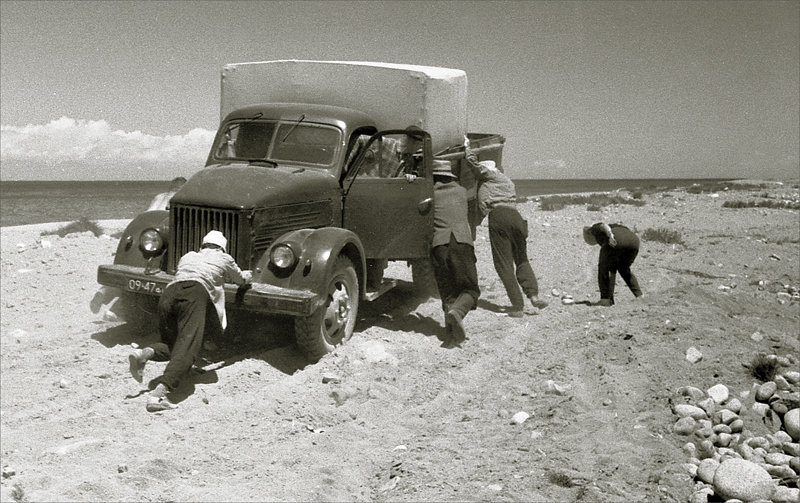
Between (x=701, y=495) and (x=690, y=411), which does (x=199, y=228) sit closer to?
(x=690, y=411)

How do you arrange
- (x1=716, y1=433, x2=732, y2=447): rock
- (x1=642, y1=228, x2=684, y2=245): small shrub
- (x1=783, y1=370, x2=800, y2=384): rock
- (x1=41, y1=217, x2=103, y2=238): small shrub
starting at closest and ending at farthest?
1. (x1=716, y1=433, x2=732, y2=447): rock
2. (x1=783, y1=370, x2=800, y2=384): rock
3. (x1=642, y1=228, x2=684, y2=245): small shrub
4. (x1=41, y1=217, x2=103, y2=238): small shrub

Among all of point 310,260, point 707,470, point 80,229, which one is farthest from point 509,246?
point 80,229

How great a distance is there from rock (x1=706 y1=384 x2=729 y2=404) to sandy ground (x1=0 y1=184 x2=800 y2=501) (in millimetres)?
168

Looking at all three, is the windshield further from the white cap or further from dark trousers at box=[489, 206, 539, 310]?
dark trousers at box=[489, 206, 539, 310]

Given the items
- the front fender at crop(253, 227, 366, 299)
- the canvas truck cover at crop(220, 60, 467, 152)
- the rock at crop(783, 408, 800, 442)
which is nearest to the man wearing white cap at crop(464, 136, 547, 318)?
the canvas truck cover at crop(220, 60, 467, 152)

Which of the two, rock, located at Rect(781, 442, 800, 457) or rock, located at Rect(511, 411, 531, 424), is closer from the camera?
rock, located at Rect(781, 442, 800, 457)

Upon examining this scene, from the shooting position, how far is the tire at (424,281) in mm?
11164

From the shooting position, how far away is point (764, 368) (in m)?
7.12

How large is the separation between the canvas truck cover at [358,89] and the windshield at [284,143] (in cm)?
98

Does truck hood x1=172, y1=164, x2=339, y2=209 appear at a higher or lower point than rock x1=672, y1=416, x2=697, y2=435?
higher

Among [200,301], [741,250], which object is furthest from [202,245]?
[741,250]

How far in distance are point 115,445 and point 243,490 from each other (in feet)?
4.02

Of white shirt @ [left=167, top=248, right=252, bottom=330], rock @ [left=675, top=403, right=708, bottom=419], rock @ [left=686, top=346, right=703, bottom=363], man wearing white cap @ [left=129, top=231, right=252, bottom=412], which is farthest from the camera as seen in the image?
rock @ [left=686, top=346, right=703, bottom=363]

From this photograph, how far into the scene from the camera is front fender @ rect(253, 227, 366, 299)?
7793 millimetres
